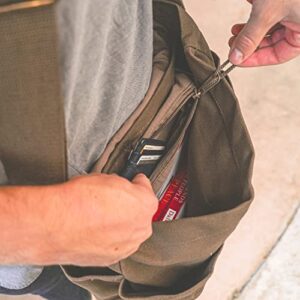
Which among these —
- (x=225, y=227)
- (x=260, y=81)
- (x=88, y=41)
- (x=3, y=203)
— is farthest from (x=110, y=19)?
(x=260, y=81)

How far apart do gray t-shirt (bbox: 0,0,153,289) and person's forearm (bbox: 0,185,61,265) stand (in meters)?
0.06

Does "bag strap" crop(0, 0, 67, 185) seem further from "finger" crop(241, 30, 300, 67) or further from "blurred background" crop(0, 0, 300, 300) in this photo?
"blurred background" crop(0, 0, 300, 300)

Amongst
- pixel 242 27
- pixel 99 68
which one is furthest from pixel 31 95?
pixel 242 27

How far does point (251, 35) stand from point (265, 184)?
0.57 meters

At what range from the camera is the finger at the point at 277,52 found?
0.63 meters

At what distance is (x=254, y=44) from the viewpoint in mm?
562

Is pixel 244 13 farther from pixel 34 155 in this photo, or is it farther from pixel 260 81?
pixel 34 155

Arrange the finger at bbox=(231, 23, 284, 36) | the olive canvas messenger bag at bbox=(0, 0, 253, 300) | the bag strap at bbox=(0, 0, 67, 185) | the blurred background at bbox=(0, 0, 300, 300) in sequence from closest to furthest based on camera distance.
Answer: the bag strap at bbox=(0, 0, 67, 185) → the olive canvas messenger bag at bbox=(0, 0, 253, 300) → the finger at bbox=(231, 23, 284, 36) → the blurred background at bbox=(0, 0, 300, 300)

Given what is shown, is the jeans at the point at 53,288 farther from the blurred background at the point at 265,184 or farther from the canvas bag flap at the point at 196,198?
the blurred background at the point at 265,184

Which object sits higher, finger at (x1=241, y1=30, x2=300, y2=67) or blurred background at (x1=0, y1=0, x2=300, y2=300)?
finger at (x1=241, y1=30, x2=300, y2=67)

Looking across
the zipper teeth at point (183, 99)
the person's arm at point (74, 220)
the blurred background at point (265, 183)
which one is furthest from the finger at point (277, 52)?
the blurred background at point (265, 183)

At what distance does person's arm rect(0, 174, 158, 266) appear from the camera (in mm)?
359

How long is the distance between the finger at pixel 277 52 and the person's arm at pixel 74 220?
1.03ft

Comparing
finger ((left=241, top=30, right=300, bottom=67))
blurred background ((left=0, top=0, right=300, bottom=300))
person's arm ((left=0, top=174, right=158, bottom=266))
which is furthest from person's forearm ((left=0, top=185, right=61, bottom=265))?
blurred background ((left=0, top=0, right=300, bottom=300))
